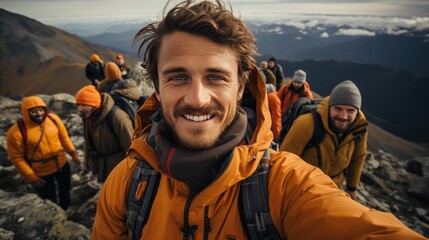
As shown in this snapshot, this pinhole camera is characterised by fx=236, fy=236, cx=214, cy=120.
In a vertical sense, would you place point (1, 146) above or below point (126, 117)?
below

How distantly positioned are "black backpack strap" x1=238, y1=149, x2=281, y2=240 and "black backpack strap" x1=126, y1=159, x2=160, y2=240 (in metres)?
0.90

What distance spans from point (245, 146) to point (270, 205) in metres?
0.56

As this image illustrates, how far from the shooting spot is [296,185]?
81.7 inches

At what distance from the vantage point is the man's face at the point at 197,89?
2365mm

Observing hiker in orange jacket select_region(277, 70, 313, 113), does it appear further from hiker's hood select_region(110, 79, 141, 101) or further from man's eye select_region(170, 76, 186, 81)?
man's eye select_region(170, 76, 186, 81)

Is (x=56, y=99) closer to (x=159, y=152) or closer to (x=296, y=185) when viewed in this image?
(x=159, y=152)

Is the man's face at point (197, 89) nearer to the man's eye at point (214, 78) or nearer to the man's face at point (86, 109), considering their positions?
the man's eye at point (214, 78)

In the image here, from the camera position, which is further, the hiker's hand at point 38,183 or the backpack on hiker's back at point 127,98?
the hiker's hand at point 38,183

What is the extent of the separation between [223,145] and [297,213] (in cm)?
87

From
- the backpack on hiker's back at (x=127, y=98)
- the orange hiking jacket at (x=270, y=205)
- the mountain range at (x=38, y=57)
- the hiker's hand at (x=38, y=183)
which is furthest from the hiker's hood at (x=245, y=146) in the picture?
the mountain range at (x=38, y=57)

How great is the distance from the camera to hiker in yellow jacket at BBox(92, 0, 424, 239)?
1974mm

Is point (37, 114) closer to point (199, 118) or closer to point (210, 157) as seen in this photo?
point (199, 118)

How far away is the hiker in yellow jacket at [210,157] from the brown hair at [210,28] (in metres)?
0.01

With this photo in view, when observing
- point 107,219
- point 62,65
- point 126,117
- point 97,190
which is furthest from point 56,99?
point 62,65
